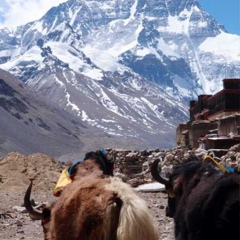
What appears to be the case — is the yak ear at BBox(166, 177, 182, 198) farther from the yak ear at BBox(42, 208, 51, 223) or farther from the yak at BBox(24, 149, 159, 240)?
the yak ear at BBox(42, 208, 51, 223)

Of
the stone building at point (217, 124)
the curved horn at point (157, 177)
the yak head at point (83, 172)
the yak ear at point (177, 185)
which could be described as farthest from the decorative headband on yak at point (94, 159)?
the stone building at point (217, 124)

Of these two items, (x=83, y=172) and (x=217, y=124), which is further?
(x=217, y=124)

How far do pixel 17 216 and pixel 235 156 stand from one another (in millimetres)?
4619

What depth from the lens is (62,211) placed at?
4.12 m

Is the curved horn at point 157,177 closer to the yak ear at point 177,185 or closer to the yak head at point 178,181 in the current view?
the yak head at point 178,181

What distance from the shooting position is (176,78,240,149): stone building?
16.8 m

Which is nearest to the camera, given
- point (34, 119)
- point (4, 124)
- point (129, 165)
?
point (129, 165)

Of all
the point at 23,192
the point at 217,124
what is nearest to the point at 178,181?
the point at 23,192

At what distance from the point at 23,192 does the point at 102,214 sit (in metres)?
14.6

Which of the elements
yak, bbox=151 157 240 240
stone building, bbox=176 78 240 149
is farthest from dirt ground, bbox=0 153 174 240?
stone building, bbox=176 78 240 149

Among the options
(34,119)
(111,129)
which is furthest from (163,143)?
(34,119)

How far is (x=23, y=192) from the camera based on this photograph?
59.5 feet

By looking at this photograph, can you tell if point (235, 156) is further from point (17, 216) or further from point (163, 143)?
point (163, 143)

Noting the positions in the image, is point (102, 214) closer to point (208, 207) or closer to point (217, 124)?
point (208, 207)
